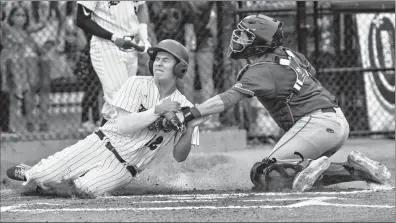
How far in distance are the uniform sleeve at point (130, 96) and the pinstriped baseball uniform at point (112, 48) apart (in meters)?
1.42

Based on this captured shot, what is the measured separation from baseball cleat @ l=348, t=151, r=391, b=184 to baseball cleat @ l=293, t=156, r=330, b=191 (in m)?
0.37

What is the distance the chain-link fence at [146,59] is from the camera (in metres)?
9.96

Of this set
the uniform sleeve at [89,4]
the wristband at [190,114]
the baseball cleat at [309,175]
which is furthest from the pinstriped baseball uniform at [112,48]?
the baseball cleat at [309,175]

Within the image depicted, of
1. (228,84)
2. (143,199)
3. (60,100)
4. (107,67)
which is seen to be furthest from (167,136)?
(60,100)

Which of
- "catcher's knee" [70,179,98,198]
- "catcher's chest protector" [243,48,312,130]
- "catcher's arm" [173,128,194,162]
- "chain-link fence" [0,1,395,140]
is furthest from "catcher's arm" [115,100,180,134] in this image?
"chain-link fence" [0,1,395,140]

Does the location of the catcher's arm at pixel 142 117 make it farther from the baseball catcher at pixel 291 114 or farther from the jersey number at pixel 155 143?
the baseball catcher at pixel 291 114

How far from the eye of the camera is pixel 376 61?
10750 millimetres

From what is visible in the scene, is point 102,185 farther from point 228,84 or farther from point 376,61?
point 376,61

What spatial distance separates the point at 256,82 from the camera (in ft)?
20.8

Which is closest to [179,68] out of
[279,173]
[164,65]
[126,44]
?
[164,65]

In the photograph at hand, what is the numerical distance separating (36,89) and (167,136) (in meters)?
4.09

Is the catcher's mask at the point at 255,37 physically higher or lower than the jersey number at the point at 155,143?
higher

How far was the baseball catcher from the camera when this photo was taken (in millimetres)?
6391

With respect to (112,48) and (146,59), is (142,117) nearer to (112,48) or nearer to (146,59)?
(112,48)
